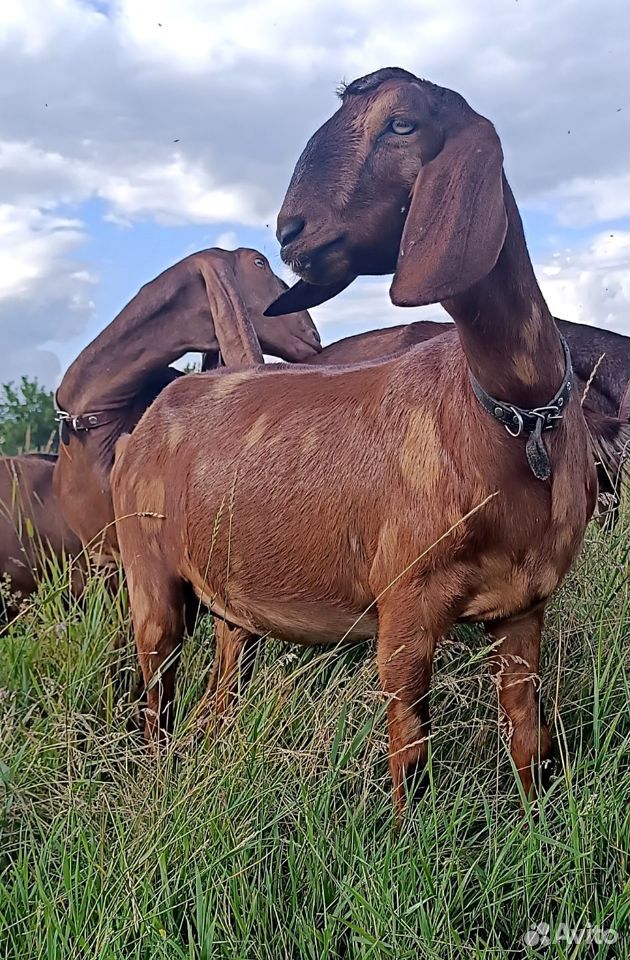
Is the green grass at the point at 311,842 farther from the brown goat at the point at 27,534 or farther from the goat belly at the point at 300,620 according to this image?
the brown goat at the point at 27,534

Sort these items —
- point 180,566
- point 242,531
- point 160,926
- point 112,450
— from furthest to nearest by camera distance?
1. point 112,450
2. point 180,566
3. point 242,531
4. point 160,926

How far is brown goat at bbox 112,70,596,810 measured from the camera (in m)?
2.30

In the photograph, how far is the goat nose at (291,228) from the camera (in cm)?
236

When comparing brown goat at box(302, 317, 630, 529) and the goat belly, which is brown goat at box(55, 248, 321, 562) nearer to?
brown goat at box(302, 317, 630, 529)

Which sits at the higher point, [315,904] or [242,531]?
[242,531]

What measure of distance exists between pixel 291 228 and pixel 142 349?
314 cm

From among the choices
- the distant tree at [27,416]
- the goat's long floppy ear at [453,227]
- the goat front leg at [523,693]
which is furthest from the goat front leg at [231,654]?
the distant tree at [27,416]

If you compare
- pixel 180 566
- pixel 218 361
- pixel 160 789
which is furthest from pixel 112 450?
pixel 160 789

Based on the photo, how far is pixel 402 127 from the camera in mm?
2334

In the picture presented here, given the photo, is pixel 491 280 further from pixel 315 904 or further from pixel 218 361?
pixel 218 361

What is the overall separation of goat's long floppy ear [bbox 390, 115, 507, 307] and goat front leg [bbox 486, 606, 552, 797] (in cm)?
100

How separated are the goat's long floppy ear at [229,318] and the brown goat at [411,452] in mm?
1619

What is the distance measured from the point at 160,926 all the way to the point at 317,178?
1759 millimetres

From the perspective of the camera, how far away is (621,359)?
4.73m
